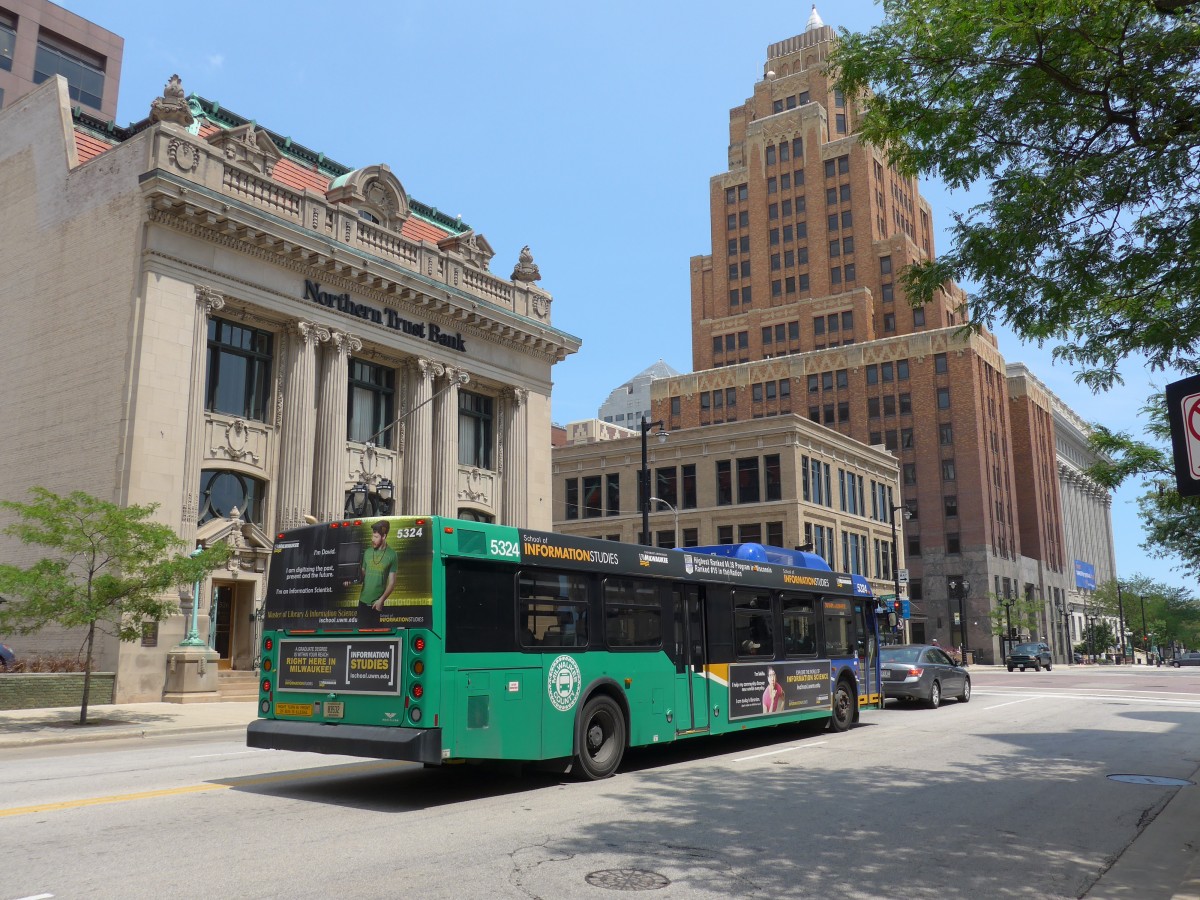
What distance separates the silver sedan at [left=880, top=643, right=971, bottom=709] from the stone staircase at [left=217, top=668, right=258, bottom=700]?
56.1 feet

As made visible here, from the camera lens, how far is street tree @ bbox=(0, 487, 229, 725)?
1912cm

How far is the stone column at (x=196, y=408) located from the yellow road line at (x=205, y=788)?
16868 mm

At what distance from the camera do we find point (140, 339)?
26.2 metres

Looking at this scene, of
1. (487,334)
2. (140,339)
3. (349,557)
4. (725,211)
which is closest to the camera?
(349,557)

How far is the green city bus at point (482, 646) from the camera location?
9.66 m

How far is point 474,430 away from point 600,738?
27.3 meters

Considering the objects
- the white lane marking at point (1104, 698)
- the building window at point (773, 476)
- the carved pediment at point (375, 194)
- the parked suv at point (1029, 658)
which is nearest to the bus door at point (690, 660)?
the white lane marking at point (1104, 698)

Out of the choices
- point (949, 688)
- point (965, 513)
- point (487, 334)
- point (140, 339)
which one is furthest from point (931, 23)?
point (965, 513)

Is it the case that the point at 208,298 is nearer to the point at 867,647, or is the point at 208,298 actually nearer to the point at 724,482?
the point at 867,647

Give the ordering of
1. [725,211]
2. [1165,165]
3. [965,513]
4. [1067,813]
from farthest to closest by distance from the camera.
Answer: [725,211] < [965,513] < [1067,813] < [1165,165]

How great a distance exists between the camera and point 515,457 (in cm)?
3866

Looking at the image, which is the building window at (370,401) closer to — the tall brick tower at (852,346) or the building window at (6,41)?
the building window at (6,41)

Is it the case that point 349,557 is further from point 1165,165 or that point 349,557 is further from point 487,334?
point 487,334

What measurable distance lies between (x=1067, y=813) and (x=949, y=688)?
15652 mm
